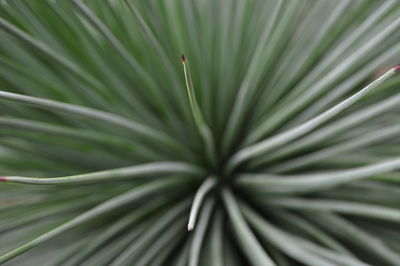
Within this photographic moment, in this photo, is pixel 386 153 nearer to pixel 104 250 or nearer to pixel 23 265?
pixel 104 250

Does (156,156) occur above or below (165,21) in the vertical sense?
below

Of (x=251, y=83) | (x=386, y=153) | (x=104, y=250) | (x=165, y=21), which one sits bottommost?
(x=386, y=153)

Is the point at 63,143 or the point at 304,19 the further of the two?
Answer: the point at 304,19

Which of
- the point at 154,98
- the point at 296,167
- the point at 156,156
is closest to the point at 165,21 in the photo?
the point at 154,98

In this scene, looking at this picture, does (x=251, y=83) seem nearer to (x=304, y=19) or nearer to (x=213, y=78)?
(x=213, y=78)

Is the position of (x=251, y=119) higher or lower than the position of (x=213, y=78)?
lower

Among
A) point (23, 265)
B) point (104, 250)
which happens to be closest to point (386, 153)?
point (104, 250)
